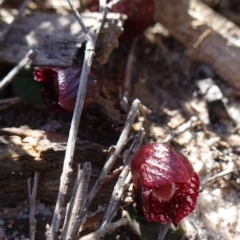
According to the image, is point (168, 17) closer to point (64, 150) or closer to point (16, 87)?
point (16, 87)

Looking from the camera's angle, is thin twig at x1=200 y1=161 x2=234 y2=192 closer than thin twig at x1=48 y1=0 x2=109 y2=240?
No

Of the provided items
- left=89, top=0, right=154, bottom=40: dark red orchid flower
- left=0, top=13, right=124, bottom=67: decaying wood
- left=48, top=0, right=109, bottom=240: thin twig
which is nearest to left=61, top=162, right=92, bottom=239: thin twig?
left=48, top=0, right=109, bottom=240: thin twig

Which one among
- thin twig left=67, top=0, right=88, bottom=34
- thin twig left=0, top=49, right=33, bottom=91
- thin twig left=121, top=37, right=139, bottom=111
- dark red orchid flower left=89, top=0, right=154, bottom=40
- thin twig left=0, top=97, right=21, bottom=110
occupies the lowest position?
thin twig left=0, top=97, right=21, bottom=110

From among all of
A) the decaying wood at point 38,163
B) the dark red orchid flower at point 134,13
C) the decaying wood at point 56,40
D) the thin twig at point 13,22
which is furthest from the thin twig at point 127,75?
the thin twig at point 13,22

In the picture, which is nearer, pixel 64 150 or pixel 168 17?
pixel 64 150

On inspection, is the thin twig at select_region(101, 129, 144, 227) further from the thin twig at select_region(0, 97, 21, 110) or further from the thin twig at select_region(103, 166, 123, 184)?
the thin twig at select_region(0, 97, 21, 110)

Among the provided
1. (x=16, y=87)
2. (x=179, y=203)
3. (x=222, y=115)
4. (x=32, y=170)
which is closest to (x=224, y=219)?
(x=179, y=203)
